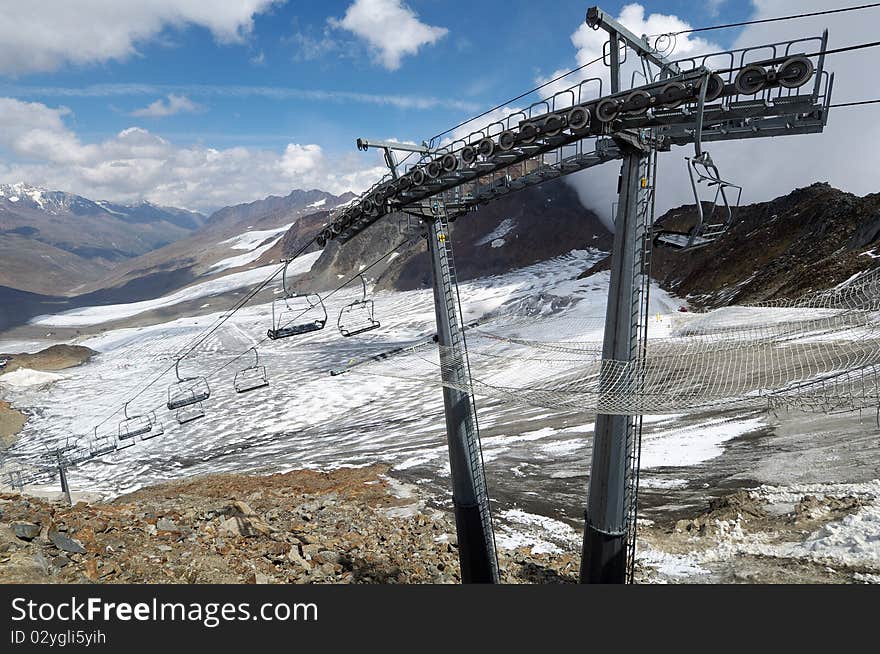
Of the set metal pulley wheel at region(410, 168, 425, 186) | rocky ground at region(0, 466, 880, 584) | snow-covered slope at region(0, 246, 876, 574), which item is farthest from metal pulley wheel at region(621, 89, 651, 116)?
rocky ground at region(0, 466, 880, 584)

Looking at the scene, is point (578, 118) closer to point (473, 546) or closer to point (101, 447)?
point (473, 546)

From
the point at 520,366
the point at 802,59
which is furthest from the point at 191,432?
the point at 802,59

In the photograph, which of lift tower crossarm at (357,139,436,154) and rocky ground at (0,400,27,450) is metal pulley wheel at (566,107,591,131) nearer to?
lift tower crossarm at (357,139,436,154)

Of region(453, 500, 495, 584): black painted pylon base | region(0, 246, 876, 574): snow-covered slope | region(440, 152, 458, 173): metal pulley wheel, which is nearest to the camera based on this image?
region(440, 152, 458, 173): metal pulley wheel

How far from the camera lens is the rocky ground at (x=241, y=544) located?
750cm

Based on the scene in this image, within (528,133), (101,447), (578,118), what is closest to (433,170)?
(528,133)

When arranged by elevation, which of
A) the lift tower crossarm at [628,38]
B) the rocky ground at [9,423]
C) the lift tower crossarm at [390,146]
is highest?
the lift tower crossarm at [628,38]

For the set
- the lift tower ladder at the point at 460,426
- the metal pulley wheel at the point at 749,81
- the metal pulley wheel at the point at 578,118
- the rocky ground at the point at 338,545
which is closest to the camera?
the metal pulley wheel at the point at 749,81

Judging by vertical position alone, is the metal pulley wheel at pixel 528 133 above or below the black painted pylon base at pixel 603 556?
above

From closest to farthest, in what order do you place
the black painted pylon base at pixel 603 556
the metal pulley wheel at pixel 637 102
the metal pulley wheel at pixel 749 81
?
the metal pulley wheel at pixel 749 81 → the metal pulley wheel at pixel 637 102 → the black painted pylon base at pixel 603 556

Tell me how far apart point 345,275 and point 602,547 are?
100140 mm

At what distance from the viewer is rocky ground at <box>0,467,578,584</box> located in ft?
24.6

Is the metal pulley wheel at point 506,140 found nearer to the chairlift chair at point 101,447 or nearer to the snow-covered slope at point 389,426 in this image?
the snow-covered slope at point 389,426

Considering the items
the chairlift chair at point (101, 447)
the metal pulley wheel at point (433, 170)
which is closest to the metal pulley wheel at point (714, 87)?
the metal pulley wheel at point (433, 170)
